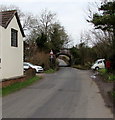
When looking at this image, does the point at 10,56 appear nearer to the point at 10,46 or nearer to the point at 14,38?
the point at 10,46

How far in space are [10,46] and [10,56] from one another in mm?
729

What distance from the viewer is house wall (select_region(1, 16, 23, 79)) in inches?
663

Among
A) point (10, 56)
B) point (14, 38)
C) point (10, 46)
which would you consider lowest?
point (10, 56)

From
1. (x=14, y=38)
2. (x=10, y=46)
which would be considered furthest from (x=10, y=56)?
(x=14, y=38)

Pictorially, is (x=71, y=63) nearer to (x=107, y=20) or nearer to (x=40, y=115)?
(x=107, y=20)

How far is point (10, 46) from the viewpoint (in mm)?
18078

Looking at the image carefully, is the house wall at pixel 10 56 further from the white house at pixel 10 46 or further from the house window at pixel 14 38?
the house window at pixel 14 38

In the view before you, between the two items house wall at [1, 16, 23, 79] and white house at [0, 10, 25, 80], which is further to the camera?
house wall at [1, 16, 23, 79]

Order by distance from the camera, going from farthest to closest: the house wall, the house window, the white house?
the house window
the house wall
the white house

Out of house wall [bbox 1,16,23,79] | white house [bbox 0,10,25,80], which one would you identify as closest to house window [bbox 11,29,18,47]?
white house [bbox 0,10,25,80]

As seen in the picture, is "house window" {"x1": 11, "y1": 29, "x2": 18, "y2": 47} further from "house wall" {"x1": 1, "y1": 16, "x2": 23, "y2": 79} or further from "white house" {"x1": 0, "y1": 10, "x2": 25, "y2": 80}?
"house wall" {"x1": 1, "y1": 16, "x2": 23, "y2": 79}

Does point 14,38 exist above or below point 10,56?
above

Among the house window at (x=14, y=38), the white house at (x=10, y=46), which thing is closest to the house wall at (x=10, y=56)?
the white house at (x=10, y=46)

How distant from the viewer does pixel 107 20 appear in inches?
593
